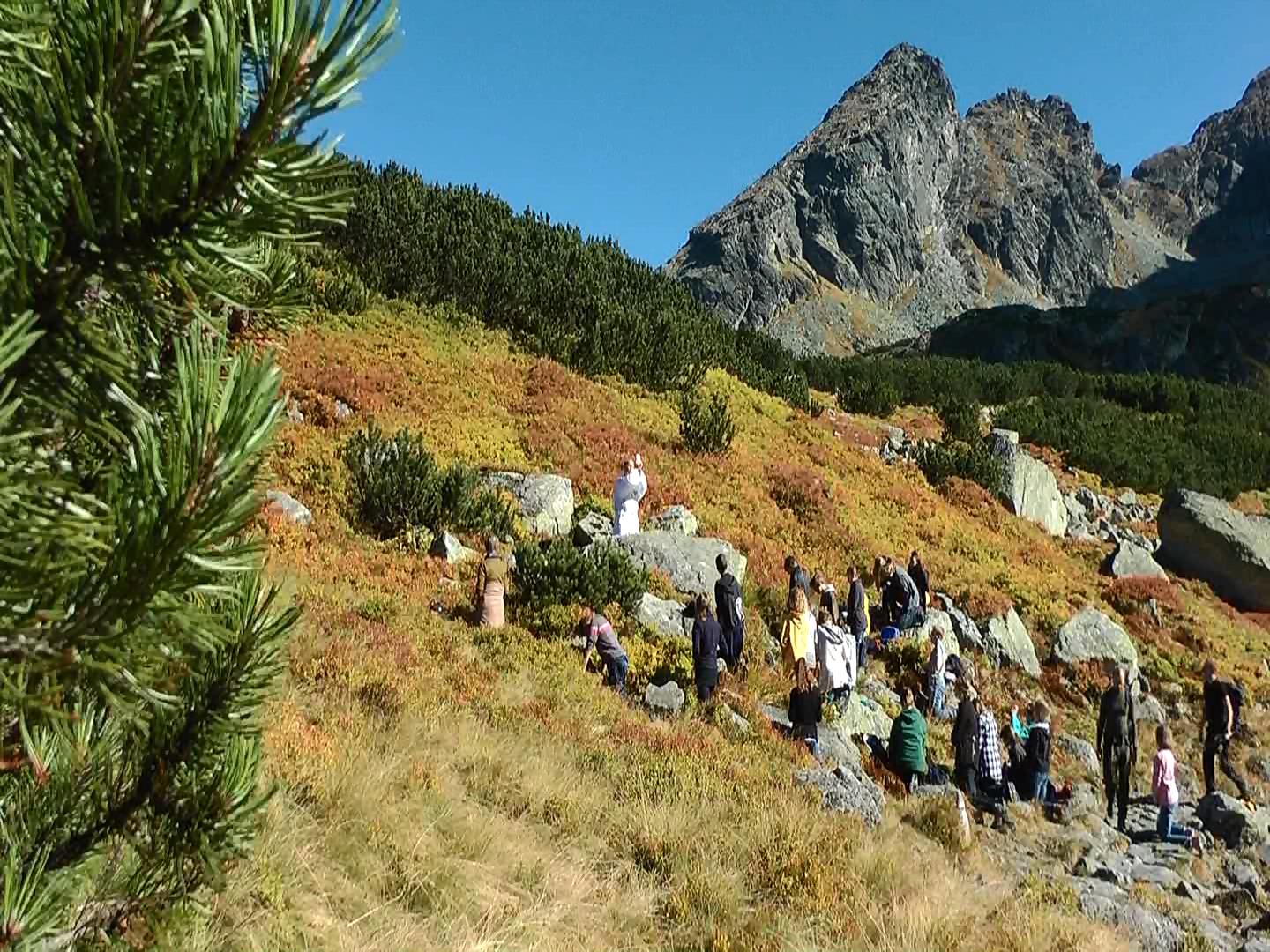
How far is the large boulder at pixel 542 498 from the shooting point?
44.8ft

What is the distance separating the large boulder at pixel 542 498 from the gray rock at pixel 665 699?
491cm

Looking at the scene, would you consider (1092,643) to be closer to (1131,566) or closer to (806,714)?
(1131,566)

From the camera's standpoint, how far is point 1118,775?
32.6ft

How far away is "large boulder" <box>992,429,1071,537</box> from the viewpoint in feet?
76.4

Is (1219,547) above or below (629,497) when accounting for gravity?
above

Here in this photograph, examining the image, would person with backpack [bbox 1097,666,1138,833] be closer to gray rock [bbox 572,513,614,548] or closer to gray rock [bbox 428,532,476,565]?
gray rock [bbox 572,513,614,548]

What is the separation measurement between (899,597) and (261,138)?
1336cm

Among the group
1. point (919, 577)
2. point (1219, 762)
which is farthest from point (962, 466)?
point (1219, 762)

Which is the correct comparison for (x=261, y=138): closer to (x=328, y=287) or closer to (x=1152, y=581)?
(x=328, y=287)

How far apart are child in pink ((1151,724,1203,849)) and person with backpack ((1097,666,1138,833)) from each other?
299mm

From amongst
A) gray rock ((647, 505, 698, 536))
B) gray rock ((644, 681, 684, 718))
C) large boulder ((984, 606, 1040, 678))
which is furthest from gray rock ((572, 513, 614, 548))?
large boulder ((984, 606, 1040, 678))

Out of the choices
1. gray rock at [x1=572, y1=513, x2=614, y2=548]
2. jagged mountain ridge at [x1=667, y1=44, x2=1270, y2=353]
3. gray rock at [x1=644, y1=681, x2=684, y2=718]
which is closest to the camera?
gray rock at [x1=644, y1=681, x2=684, y2=718]

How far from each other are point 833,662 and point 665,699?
8.05 feet

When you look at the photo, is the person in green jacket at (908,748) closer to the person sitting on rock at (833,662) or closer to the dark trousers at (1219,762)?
the person sitting on rock at (833,662)
